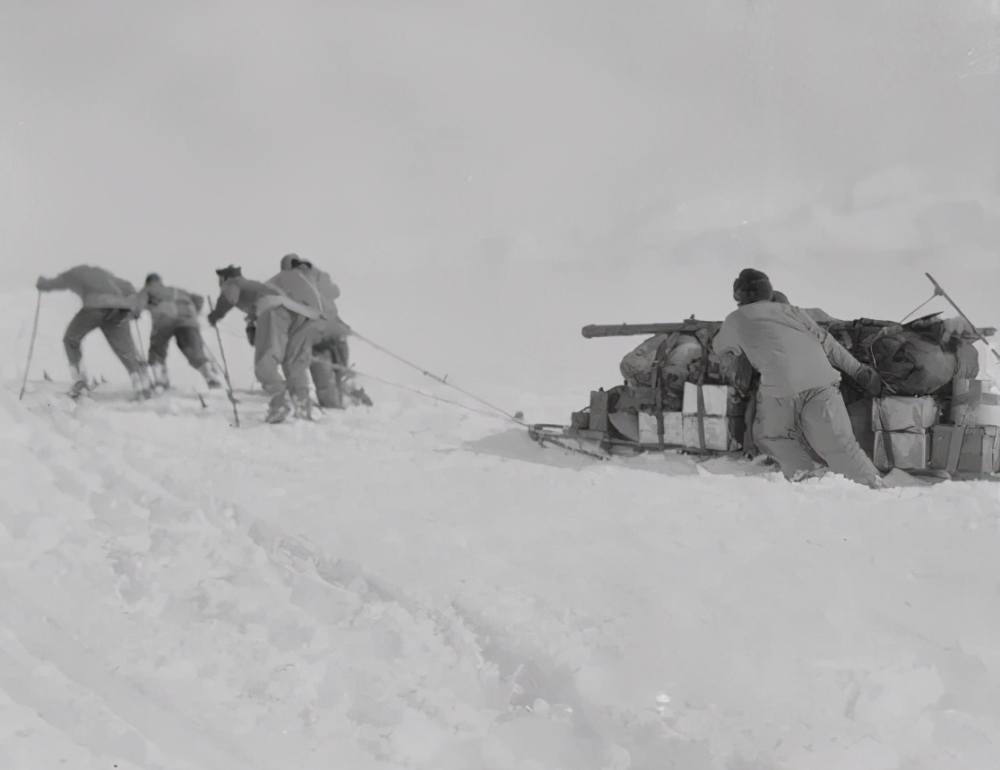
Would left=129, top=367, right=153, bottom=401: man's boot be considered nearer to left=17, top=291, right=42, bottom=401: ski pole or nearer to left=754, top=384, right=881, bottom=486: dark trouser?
left=17, top=291, right=42, bottom=401: ski pole

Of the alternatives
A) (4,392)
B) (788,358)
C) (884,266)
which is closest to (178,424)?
(4,392)

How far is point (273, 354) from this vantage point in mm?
5488

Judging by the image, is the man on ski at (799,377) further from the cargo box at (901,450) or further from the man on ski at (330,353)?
the man on ski at (330,353)

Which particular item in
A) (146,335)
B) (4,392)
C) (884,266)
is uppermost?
(884,266)

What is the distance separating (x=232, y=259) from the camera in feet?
10.1

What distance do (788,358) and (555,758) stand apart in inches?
104

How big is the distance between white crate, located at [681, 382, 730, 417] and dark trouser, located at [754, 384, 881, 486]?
432mm

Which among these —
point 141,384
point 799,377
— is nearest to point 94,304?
point 141,384

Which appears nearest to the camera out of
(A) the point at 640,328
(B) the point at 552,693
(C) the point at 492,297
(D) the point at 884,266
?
(B) the point at 552,693

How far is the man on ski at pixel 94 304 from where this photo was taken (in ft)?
8.70

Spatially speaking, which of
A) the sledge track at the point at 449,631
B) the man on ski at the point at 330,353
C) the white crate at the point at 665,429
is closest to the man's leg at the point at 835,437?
the white crate at the point at 665,429

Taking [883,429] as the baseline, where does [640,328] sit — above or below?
above

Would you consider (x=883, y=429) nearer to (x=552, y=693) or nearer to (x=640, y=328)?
(x=640, y=328)

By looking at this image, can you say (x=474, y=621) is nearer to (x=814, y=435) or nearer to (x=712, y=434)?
(x=814, y=435)
